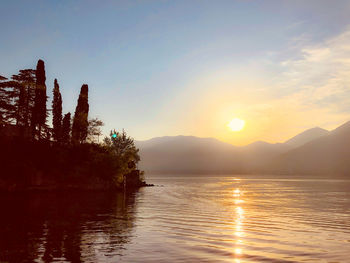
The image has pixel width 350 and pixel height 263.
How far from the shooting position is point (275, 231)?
25734 millimetres

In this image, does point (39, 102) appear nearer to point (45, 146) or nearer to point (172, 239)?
point (45, 146)

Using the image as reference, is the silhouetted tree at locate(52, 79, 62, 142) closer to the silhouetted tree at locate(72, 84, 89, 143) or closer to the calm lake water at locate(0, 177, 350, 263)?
the silhouetted tree at locate(72, 84, 89, 143)

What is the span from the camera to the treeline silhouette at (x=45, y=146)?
242 feet

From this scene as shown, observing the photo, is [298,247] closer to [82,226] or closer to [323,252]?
[323,252]

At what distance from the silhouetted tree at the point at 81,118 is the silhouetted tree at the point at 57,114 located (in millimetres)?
6692

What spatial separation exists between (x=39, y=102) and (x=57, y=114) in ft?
23.5

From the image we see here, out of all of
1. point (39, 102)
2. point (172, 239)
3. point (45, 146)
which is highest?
point (39, 102)

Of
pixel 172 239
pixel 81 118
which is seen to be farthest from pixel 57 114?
pixel 172 239

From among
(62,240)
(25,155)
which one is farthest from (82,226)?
(25,155)

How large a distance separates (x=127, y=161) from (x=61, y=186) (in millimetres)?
23258

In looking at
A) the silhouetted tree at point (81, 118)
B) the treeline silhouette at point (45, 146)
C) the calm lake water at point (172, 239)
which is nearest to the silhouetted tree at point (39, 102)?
the treeline silhouette at point (45, 146)

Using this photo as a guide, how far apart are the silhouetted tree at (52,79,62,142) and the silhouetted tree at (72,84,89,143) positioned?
6.69 metres

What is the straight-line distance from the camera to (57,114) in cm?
9244

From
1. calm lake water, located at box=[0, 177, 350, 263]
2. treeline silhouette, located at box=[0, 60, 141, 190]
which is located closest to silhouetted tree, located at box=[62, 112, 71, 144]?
treeline silhouette, located at box=[0, 60, 141, 190]
